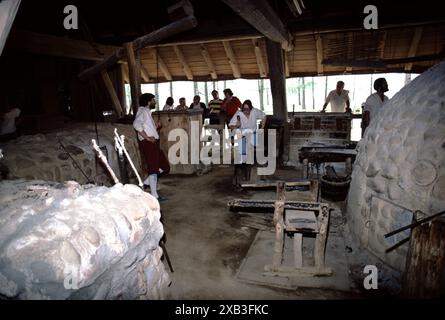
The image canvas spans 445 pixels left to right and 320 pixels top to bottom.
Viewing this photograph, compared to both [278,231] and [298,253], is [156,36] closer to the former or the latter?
[278,231]

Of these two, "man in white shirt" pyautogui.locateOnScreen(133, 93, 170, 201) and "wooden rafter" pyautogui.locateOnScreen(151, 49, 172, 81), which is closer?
"man in white shirt" pyautogui.locateOnScreen(133, 93, 170, 201)

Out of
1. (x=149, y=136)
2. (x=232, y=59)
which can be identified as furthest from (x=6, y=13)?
(x=232, y=59)

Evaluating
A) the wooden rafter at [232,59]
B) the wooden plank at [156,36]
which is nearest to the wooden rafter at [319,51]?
the wooden rafter at [232,59]

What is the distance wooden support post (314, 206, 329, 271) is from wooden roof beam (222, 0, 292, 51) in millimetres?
3434

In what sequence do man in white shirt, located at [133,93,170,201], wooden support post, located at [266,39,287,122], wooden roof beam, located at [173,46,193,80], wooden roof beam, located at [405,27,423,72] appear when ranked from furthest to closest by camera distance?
wooden roof beam, located at [173,46,193,80] → wooden roof beam, located at [405,27,423,72] → wooden support post, located at [266,39,287,122] → man in white shirt, located at [133,93,170,201]

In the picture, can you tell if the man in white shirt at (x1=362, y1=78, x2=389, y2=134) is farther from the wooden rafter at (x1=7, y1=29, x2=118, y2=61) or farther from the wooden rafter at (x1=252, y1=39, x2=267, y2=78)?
the wooden rafter at (x1=7, y1=29, x2=118, y2=61)

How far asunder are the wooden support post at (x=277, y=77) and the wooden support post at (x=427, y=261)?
6582mm

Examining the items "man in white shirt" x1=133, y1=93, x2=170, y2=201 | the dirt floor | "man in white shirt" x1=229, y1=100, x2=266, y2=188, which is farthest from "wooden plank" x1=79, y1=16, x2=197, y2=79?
the dirt floor

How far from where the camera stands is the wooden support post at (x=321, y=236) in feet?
12.9

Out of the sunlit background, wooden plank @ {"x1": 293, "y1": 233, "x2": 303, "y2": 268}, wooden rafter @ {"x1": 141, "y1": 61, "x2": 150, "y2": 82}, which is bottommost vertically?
wooden plank @ {"x1": 293, "y1": 233, "x2": 303, "y2": 268}

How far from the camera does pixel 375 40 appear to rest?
9828 mm

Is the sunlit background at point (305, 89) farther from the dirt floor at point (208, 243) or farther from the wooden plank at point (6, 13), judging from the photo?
the wooden plank at point (6, 13)

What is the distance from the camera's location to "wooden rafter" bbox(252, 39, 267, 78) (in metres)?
10.8

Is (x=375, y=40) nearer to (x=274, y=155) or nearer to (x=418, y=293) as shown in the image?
(x=274, y=155)
